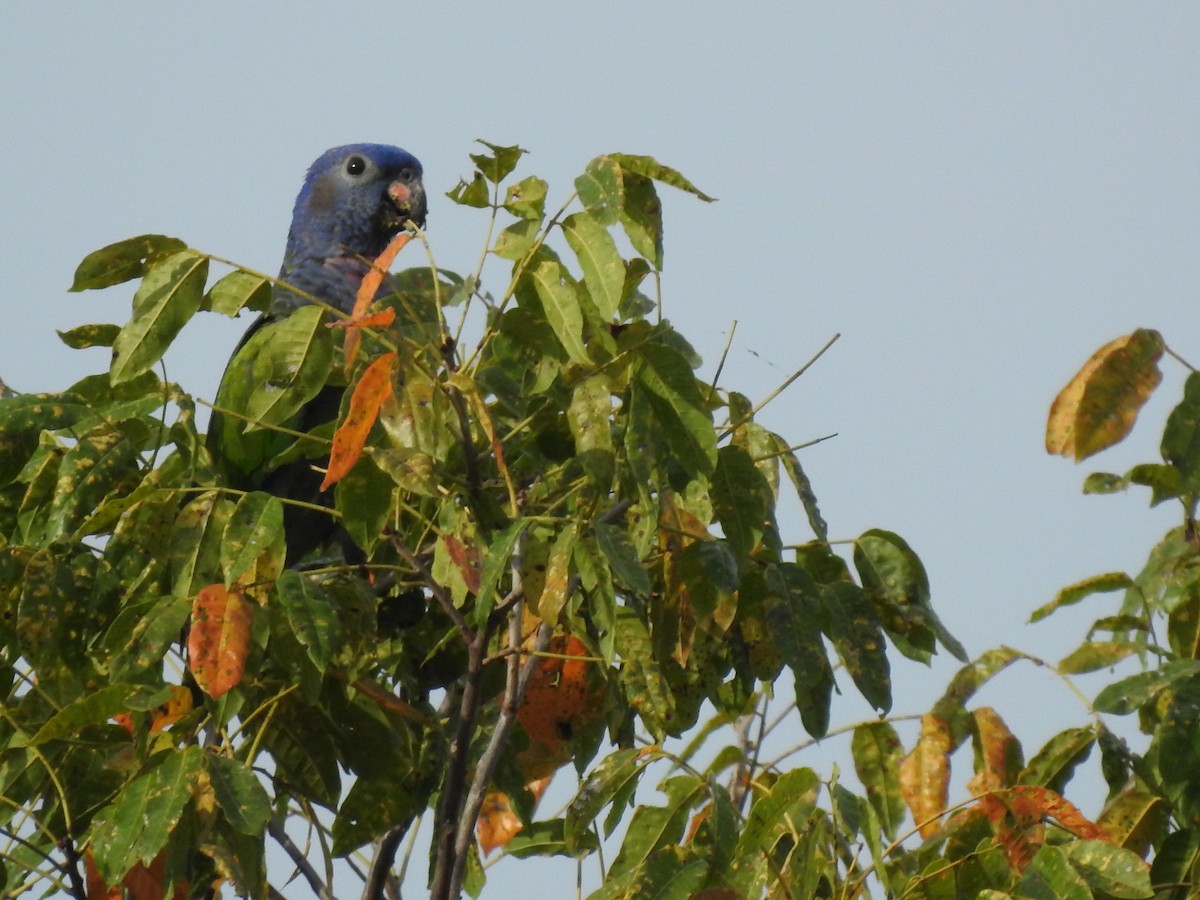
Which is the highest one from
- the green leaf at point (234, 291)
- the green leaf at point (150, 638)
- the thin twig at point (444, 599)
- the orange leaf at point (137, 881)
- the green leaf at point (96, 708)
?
the green leaf at point (234, 291)

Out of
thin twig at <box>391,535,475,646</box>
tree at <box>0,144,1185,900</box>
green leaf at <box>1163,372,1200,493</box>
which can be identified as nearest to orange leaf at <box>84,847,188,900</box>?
tree at <box>0,144,1185,900</box>

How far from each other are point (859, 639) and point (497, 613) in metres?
0.47

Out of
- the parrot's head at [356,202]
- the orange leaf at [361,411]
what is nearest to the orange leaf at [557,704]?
the orange leaf at [361,411]

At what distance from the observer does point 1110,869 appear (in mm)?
1536

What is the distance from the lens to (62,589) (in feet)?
5.83

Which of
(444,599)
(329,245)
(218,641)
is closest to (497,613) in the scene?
(444,599)

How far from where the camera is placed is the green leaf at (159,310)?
172cm

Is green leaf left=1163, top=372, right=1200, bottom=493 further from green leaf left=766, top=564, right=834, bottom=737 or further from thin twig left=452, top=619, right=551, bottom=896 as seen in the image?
thin twig left=452, top=619, right=551, bottom=896

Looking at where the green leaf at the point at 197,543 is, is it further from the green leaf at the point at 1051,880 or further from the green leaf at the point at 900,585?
the green leaf at the point at 1051,880

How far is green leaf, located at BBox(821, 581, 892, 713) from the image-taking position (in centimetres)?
183

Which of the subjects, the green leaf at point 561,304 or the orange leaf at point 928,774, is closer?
the green leaf at point 561,304

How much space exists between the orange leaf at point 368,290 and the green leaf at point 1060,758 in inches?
40.3

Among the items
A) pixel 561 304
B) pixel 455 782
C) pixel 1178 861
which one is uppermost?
pixel 561 304

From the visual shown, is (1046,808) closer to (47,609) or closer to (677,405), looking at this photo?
(677,405)
